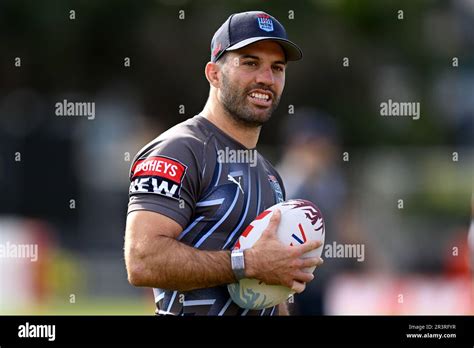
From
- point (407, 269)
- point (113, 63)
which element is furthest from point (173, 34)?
point (407, 269)

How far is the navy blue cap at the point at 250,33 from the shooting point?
539 centimetres

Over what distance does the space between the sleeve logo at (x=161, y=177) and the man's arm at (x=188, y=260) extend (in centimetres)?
12

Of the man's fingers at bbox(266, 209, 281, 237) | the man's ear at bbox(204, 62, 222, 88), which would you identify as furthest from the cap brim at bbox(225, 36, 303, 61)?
the man's fingers at bbox(266, 209, 281, 237)

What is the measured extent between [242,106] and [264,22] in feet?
1.49

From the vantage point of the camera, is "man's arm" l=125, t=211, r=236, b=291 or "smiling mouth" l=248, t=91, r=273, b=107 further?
"smiling mouth" l=248, t=91, r=273, b=107

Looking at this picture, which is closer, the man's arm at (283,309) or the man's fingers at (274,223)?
the man's fingers at (274,223)

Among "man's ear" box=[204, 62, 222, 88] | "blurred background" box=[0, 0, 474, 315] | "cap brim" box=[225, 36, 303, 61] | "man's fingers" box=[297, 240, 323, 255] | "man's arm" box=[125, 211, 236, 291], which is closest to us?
"man's arm" box=[125, 211, 236, 291]

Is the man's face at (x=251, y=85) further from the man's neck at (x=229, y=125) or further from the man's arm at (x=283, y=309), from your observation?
the man's arm at (x=283, y=309)

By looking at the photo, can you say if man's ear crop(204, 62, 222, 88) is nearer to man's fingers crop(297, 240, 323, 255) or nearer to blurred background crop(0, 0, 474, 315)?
man's fingers crop(297, 240, 323, 255)

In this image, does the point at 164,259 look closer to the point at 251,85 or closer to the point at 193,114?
the point at 251,85

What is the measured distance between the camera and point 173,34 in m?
23.8

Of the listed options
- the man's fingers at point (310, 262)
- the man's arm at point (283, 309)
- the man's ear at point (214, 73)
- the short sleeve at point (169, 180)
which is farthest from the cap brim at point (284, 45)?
the man's arm at point (283, 309)

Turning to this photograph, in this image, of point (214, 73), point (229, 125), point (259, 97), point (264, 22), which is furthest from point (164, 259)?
point (264, 22)

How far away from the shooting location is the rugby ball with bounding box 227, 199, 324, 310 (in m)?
5.12
